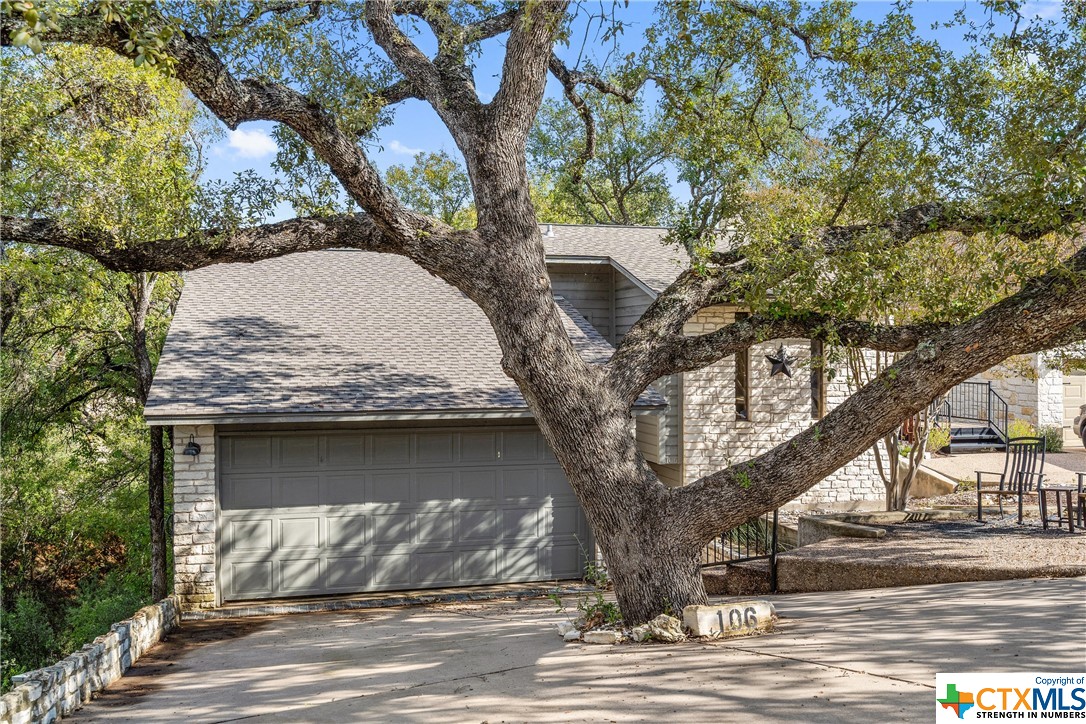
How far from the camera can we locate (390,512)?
10.8 metres

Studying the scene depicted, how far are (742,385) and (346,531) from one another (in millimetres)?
7610

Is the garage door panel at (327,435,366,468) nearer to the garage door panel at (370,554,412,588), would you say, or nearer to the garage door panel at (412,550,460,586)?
the garage door panel at (370,554,412,588)

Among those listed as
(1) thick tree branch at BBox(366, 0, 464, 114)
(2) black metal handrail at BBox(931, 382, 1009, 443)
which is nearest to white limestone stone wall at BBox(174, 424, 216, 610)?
(1) thick tree branch at BBox(366, 0, 464, 114)

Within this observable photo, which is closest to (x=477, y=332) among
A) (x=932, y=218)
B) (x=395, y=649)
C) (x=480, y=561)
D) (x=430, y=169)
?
(x=480, y=561)

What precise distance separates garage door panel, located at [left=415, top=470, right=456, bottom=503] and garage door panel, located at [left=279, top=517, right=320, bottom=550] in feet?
4.24

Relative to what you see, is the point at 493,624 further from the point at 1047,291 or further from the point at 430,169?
the point at 430,169

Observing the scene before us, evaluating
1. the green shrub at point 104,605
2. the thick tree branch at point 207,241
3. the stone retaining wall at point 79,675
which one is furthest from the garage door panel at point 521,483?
the green shrub at point 104,605

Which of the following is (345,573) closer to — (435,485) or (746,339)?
(435,485)

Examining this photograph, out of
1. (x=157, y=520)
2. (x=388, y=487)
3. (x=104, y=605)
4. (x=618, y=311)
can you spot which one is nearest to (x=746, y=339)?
(x=388, y=487)

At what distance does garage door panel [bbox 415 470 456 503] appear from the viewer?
10867mm

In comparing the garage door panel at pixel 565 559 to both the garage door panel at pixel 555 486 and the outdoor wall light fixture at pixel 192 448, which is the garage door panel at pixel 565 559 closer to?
the garage door panel at pixel 555 486

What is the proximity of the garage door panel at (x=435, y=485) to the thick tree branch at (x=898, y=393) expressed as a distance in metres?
4.50

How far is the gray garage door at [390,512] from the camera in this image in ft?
34.0

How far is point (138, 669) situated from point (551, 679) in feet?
12.9
